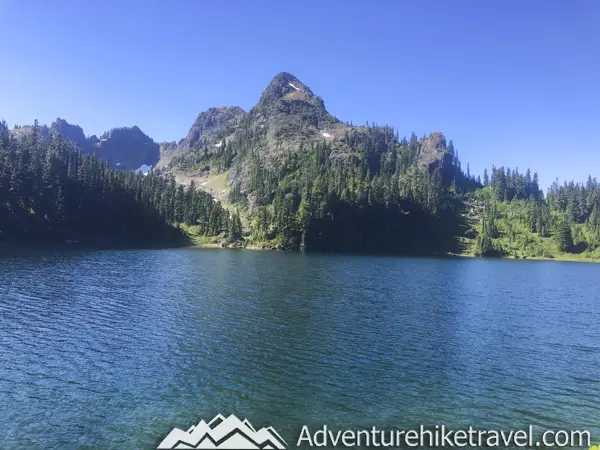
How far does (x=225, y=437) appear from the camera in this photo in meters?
23.9

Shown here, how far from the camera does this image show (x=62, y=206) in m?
196

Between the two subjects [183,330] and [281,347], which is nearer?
[281,347]

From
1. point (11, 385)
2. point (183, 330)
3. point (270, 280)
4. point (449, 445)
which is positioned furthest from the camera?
point (270, 280)

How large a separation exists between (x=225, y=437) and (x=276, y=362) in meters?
13.3

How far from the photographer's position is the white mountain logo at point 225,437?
23.0 meters

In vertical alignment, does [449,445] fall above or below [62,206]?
below

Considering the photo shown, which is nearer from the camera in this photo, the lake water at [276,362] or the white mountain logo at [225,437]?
the white mountain logo at [225,437]

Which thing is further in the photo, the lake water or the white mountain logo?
the lake water

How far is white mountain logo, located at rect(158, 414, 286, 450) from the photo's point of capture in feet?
75.3

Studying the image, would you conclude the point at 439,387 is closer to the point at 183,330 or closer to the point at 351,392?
the point at 351,392

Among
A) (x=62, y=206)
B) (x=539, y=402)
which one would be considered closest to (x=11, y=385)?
(x=539, y=402)

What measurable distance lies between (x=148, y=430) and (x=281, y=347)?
61.0 feet

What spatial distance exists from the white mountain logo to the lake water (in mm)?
819

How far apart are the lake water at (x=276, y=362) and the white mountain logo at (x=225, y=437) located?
82 centimetres
